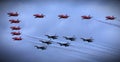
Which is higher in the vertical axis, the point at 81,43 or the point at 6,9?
the point at 6,9

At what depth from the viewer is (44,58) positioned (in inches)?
114

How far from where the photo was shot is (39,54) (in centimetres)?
290

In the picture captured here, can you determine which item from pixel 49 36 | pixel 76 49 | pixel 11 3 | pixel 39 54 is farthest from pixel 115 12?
pixel 11 3

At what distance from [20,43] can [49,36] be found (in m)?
0.33

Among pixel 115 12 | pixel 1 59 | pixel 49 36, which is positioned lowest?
pixel 1 59

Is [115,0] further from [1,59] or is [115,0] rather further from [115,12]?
[1,59]

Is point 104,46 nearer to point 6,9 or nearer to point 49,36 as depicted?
point 49,36

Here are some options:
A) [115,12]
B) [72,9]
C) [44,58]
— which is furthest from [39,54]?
[115,12]

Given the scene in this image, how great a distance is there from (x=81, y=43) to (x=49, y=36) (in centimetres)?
34

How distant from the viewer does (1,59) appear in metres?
2.96

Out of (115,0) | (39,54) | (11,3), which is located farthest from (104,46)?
(11,3)

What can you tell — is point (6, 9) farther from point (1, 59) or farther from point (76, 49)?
point (76, 49)

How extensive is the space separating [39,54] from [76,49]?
15.6 inches

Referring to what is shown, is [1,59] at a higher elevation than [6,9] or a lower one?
lower
